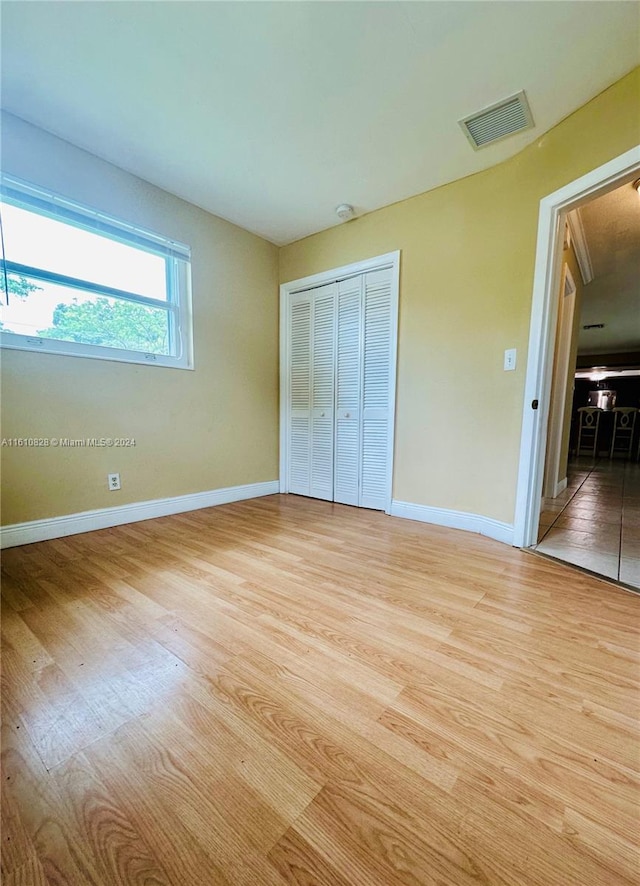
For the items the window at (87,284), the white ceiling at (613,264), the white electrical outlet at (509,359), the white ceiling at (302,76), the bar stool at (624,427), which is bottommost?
the bar stool at (624,427)

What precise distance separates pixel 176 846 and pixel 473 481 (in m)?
Result: 2.20

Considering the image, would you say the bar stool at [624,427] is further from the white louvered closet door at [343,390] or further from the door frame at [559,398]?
the white louvered closet door at [343,390]

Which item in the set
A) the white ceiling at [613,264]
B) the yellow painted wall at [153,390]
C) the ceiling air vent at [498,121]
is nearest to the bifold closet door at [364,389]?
the yellow painted wall at [153,390]

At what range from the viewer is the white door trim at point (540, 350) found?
183cm

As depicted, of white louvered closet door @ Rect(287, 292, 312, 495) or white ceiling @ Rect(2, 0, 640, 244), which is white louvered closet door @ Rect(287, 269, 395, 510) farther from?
white ceiling @ Rect(2, 0, 640, 244)

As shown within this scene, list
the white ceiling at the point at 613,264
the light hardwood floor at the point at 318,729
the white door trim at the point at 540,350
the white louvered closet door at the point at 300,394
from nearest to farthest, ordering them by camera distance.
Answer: the light hardwood floor at the point at 318,729, the white door trim at the point at 540,350, the white ceiling at the point at 613,264, the white louvered closet door at the point at 300,394

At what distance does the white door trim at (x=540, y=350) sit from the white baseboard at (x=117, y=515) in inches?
88.8

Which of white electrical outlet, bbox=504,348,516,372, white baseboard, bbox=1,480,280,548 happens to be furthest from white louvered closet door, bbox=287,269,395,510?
white electrical outlet, bbox=504,348,516,372

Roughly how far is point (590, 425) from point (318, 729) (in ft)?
25.3

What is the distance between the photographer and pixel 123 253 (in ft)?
7.65

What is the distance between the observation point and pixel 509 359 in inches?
82.2

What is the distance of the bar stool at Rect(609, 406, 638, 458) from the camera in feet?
20.4

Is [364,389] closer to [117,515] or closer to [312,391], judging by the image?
[312,391]

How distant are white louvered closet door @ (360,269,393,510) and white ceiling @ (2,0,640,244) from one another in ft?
2.44
